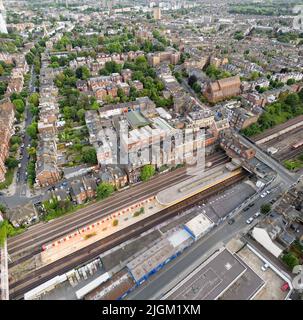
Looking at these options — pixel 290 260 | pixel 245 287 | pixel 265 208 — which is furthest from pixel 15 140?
pixel 290 260

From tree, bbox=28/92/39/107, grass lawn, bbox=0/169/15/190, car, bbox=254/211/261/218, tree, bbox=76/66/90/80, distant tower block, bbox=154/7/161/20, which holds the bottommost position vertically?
car, bbox=254/211/261/218

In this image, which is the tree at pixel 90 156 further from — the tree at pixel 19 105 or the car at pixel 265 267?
the car at pixel 265 267

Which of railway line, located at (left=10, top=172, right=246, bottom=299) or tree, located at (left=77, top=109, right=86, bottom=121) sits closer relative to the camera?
railway line, located at (left=10, top=172, right=246, bottom=299)

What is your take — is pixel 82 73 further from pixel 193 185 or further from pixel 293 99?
pixel 293 99

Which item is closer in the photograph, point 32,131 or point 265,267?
point 265,267

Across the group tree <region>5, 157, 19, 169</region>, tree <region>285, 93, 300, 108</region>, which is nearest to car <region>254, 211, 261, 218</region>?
tree <region>285, 93, 300, 108</region>

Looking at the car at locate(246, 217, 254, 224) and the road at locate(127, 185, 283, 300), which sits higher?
the car at locate(246, 217, 254, 224)

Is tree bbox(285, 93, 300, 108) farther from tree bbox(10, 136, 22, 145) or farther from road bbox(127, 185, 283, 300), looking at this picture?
tree bbox(10, 136, 22, 145)
